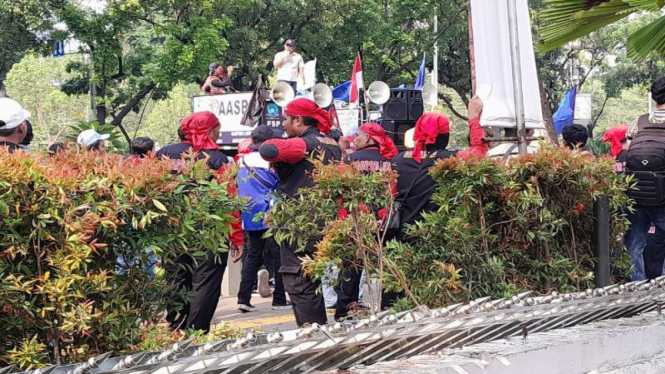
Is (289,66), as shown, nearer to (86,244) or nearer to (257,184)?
(257,184)

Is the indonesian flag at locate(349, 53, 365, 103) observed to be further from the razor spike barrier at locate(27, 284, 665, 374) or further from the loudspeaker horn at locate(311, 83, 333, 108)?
the razor spike barrier at locate(27, 284, 665, 374)

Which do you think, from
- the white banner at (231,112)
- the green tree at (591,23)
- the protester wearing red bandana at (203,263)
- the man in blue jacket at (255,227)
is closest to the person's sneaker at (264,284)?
the man in blue jacket at (255,227)

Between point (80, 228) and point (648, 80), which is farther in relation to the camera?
point (648, 80)

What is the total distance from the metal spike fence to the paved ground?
343cm

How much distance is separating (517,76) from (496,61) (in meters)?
0.29

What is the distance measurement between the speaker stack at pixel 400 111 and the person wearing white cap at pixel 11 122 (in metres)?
14.2

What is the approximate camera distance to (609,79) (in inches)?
1943

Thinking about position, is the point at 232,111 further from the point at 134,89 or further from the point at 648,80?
the point at 648,80

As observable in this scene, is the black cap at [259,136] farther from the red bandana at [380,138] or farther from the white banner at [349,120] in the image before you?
the white banner at [349,120]

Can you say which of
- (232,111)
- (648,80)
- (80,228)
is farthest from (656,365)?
(648,80)

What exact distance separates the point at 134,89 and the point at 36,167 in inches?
1068

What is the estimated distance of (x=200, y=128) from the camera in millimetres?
7043

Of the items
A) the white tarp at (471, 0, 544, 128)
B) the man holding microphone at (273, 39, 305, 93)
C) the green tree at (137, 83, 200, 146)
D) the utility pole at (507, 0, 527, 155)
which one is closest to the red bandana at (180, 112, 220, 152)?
the white tarp at (471, 0, 544, 128)

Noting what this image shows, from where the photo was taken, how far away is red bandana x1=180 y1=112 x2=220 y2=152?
7.02 metres
